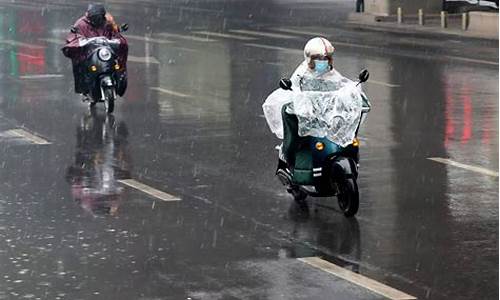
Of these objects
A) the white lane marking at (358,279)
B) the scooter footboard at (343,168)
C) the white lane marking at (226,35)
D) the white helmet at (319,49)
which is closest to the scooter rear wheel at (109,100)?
the white helmet at (319,49)

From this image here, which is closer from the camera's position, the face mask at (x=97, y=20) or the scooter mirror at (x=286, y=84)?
the scooter mirror at (x=286, y=84)

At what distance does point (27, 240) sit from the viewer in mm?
11461

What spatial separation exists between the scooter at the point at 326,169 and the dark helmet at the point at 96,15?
26.8 feet

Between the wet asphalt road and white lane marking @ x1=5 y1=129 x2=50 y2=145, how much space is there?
0.10 m

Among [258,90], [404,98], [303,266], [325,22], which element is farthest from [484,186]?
[325,22]

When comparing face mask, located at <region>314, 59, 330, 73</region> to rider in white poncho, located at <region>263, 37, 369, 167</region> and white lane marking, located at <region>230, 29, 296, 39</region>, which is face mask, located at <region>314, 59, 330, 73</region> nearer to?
rider in white poncho, located at <region>263, 37, 369, 167</region>

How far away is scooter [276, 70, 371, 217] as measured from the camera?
40.1 ft

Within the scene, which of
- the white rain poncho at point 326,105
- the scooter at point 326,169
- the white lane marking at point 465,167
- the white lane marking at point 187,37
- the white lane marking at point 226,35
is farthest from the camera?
the white lane marking at point 226,35

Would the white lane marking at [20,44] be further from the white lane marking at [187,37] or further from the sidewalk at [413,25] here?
the sidewalk at [413,25]

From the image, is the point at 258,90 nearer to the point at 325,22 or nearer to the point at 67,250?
the point at 67,250

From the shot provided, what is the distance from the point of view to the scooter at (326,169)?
1222cm

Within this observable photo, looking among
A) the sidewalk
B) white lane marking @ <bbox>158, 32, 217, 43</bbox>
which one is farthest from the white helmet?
the sidewalk

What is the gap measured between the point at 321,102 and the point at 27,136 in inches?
243

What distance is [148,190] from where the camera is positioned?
13.7 metres
